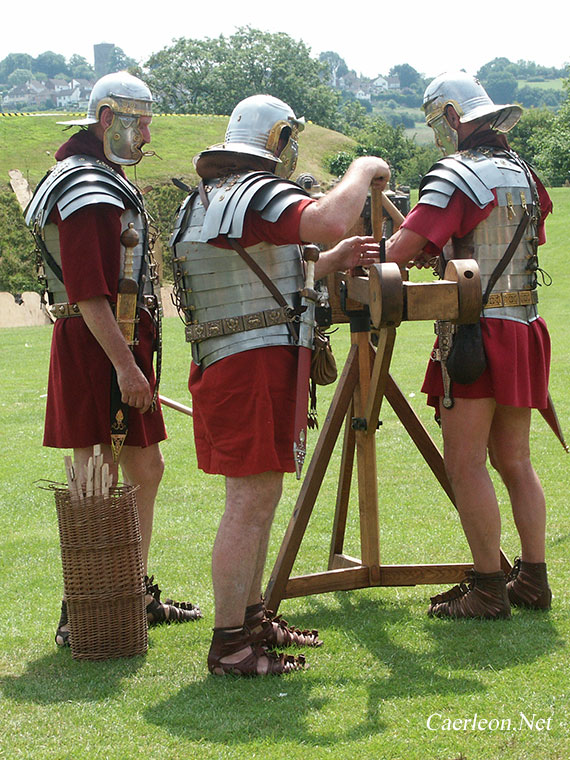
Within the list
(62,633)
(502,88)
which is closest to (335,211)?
(62,633)

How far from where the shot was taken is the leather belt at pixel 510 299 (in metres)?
4.21

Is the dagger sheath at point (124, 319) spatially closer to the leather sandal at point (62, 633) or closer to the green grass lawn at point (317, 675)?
the leather sandal at point (62, 633)

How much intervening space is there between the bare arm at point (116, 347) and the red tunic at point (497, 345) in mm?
1318

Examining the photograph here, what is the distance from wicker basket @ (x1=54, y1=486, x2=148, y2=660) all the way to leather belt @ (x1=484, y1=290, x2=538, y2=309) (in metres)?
1.77

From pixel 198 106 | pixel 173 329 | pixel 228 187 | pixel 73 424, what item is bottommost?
pixel 173 329

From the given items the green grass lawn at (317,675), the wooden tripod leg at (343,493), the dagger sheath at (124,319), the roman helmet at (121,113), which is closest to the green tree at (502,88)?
the green grass lawn at (317,675)

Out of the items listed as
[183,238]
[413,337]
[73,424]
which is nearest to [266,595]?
[73,424]

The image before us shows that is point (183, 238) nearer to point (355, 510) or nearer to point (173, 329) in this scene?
point (355, 510)

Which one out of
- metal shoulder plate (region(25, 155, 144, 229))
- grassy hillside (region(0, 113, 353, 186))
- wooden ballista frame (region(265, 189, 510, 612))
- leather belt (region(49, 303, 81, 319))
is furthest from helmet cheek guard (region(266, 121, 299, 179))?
grassy hillside (region(0, 113, 353, 186))

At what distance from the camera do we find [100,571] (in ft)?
13.1

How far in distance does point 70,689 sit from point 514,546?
279 centimetres

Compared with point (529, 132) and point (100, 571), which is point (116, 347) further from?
point (529, 132)

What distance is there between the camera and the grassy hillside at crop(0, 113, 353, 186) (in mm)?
38594

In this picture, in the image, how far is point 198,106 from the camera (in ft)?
264
